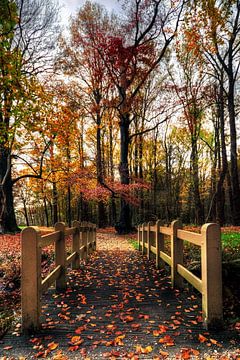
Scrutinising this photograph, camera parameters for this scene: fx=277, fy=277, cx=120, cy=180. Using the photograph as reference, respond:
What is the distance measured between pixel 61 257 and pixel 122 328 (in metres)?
1.88

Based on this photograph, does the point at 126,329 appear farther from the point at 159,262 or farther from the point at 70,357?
the point at 159,262

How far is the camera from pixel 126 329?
3.39 meters

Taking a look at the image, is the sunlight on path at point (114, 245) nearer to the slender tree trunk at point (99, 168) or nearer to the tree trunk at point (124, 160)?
the tree trunk at point (124, 160)

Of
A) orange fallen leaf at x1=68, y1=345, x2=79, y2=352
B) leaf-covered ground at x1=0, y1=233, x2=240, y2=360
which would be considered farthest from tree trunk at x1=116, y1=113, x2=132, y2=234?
orange fallen leaf at x1=68, y1=345, x2=79, y2=352

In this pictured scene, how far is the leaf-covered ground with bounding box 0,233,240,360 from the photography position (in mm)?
2840

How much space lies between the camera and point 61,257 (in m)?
4.90

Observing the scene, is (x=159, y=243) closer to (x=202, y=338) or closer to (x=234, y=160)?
(x=202, y=338)

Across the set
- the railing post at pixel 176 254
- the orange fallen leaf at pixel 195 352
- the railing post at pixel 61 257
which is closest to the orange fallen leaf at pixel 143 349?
the orange fallen leaf at pixel 195 352

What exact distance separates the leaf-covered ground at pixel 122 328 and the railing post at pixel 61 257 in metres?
0.17

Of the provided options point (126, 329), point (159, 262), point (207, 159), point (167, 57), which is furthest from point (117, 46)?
point (207, 159)

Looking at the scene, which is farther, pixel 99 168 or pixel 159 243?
pixel 99 168

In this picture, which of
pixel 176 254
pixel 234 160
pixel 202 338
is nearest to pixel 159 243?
pixel 176 254

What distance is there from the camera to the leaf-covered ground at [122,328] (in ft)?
9.32

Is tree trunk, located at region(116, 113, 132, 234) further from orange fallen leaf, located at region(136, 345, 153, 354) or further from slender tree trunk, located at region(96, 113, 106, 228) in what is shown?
orange fallen leaf, located at region(136, 345, 153, 354)
